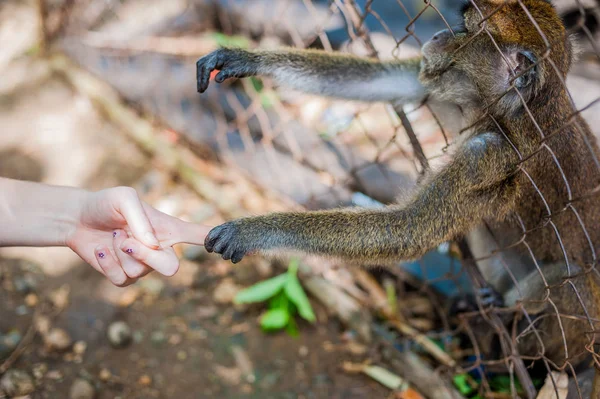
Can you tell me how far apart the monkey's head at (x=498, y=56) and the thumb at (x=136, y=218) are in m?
1.32

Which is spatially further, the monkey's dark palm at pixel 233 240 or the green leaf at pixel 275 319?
the green leaf at pixel 275 319

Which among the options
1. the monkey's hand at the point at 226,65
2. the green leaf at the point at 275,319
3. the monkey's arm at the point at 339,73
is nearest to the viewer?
the monkey's hand at the point at 226,65

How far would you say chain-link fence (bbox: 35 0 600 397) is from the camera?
7.07 ft

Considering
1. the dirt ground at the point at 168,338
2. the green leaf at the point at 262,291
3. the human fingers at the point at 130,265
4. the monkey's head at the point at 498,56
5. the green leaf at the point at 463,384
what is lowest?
the dirt ground at the point at 168,338

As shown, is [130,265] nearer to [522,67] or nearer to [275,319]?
[275,319]

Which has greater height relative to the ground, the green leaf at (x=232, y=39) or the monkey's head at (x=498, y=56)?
the monkey's head at (x=498, y=56)

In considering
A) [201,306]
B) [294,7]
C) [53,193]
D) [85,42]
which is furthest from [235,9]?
[53,193]

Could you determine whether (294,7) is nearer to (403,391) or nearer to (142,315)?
(142,315)

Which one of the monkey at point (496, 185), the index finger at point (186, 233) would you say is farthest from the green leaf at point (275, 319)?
the index finger at point (186, 233)

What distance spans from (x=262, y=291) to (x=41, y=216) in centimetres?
134

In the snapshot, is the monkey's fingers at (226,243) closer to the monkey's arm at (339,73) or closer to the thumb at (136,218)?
the thumb at (136,218)

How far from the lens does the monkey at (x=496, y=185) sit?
A: 6.65 ft

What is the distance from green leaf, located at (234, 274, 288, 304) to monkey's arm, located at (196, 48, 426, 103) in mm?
1108

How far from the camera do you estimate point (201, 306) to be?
319 cm
